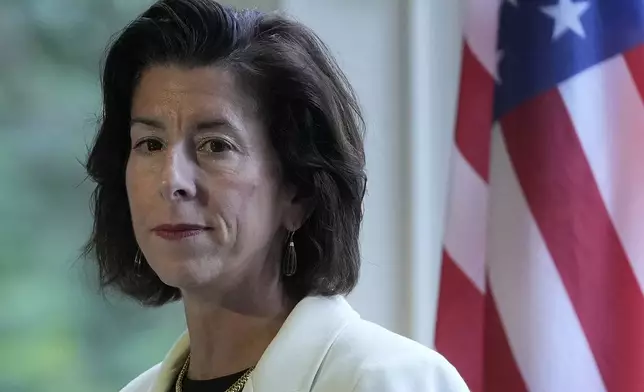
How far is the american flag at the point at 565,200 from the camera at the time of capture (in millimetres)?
1279

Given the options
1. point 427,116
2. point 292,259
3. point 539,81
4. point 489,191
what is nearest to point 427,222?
point 427,116

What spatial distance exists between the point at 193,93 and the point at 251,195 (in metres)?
0.14

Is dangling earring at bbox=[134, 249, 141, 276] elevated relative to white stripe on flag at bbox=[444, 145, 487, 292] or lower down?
elevated

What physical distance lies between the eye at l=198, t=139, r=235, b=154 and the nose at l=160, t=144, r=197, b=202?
28 millimetres

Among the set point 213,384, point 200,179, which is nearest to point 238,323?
point 213,384

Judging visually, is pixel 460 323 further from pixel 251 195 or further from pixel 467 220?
pixel 251 195

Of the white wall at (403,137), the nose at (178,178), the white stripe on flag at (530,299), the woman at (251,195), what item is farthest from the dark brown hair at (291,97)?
the white wall at (403,137)

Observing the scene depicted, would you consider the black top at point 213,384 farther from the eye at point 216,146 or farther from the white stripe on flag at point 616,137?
the white stripe on flag at point 616,137

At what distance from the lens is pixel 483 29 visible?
1449 millimetres

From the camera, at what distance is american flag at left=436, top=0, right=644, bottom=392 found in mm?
1279

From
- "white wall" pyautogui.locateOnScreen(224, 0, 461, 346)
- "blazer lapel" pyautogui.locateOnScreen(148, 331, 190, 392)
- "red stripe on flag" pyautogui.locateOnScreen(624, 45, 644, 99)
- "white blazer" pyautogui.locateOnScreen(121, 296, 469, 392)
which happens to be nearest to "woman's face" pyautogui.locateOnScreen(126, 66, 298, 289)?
"white blazer" pyautogui.locateOnScreen(121, 296, 469, 392)

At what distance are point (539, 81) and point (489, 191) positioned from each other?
188 mm

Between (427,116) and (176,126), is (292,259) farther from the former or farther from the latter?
(427,116)

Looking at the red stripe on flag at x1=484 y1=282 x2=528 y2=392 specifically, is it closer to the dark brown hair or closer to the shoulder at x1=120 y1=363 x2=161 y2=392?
the dark brown hair
